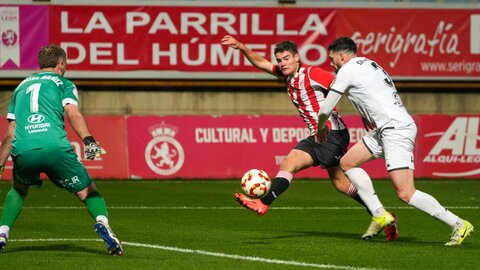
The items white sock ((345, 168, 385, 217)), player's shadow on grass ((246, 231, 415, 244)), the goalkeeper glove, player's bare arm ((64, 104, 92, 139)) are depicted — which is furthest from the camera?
player's shadow on grass ((246, 231, 415, 244))

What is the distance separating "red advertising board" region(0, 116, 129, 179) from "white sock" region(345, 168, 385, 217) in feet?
40.0

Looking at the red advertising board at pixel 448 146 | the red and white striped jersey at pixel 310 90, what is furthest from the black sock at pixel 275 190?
the red advertising board at pixel 448 146

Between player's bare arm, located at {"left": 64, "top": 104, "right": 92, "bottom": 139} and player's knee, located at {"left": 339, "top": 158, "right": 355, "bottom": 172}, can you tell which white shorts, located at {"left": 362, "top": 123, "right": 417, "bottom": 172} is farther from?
player's bare arm, located at {"left": 64, "top": 104, "right": 92, "bottom": 139}

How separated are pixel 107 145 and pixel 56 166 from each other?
1390cm

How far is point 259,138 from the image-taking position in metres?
24.2

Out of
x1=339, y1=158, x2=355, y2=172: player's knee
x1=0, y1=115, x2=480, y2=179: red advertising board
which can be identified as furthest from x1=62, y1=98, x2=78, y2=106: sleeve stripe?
x1=0, y1=115, x2=480, y2=179: red advertising board

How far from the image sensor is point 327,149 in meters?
12.2

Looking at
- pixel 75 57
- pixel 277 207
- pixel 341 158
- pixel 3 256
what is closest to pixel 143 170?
pixel 75 57

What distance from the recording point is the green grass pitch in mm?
9766

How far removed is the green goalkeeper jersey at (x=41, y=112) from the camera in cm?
974

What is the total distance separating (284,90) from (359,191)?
16272 mm

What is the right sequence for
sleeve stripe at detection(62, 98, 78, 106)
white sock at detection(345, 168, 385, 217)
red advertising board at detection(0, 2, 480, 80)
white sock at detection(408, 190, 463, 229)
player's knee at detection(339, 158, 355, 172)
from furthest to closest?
red advertising board at detection(0, 2, 480, 80) → player's knee at detection(339, 158, 355, 172) → white sock at detection(345, 168, 385, 217) → white sock at detection(408, 190, 463, 229) → sleeve stripe at detection(62, 98, 78, 106)

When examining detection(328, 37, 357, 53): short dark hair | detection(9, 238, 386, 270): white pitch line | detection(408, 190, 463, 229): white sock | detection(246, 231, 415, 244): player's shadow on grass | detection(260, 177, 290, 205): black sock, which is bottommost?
detection(246, 231, 415, 244): player's shadow on grass

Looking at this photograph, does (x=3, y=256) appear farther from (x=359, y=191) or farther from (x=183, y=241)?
(x=359, y=191)
